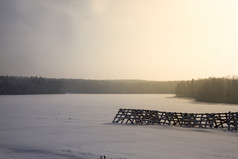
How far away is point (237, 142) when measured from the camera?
800 inches

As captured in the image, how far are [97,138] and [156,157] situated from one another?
730cm

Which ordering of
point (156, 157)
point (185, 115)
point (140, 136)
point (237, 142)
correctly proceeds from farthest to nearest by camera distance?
point (185, 115), point (140, 136), point (237, 142), point (156, 157)

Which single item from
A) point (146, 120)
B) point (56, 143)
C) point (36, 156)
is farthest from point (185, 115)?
point (36, 156)

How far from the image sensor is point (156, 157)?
15.0 m

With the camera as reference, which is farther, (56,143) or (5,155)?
(56,143)

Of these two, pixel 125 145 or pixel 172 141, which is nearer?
pixel 125 145

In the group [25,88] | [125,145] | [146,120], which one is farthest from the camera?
[25,88]

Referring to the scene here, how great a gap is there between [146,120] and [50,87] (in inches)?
6844

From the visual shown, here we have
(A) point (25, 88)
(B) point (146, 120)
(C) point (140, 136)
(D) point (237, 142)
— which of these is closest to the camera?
(D) point (237, 142)

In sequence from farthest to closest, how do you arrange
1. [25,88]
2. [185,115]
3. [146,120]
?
[25,88] → [146,120] → [185,115]

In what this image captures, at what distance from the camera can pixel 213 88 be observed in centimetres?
10169

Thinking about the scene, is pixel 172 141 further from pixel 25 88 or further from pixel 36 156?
pixel 25 88

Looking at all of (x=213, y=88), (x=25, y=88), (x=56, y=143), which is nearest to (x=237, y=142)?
(x=56, y=143)

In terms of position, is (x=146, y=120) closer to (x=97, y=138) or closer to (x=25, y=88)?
(x=97, y=138)
